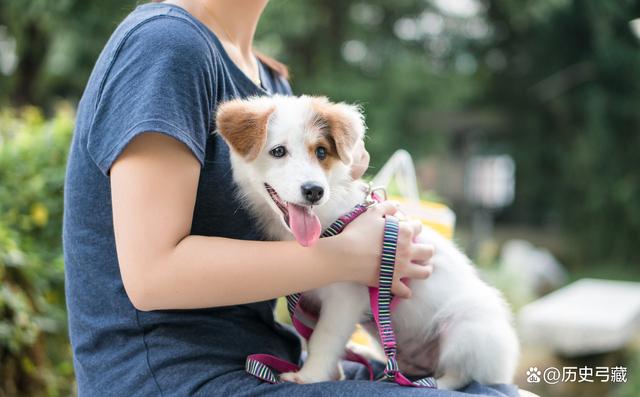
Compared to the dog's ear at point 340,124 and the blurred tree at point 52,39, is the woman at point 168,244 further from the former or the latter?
the blurred tree at point 52,39

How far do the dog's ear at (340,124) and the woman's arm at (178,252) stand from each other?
1.03ft

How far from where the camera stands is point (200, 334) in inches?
58.5

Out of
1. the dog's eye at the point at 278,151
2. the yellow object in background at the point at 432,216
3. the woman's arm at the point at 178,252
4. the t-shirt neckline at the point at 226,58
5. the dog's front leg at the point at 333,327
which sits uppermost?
the t-shirt neckline at the point at 226,58

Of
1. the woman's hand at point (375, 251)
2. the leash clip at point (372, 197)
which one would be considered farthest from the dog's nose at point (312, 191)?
the leash clip at point (372, 197)

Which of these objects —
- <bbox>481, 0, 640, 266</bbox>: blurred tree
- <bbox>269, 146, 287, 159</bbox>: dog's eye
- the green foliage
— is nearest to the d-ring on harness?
<bbox>269, 146, 287, 159</bbox>: dog's eye

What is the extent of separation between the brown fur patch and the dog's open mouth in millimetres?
201

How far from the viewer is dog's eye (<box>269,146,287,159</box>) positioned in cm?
167

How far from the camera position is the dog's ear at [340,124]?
1691 millimetres

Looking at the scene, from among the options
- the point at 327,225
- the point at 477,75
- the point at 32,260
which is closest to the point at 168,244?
the point at 327,225

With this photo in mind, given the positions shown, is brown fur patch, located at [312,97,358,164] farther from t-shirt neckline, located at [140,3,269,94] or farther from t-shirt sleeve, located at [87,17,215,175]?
t-shirt sleeve, located at [87,17,215,175]

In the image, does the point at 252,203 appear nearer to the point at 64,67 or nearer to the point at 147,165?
the point at 147,165

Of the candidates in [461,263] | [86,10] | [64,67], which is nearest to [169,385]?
[461,263]

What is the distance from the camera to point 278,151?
1.67 meters

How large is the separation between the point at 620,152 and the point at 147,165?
1317 cm
